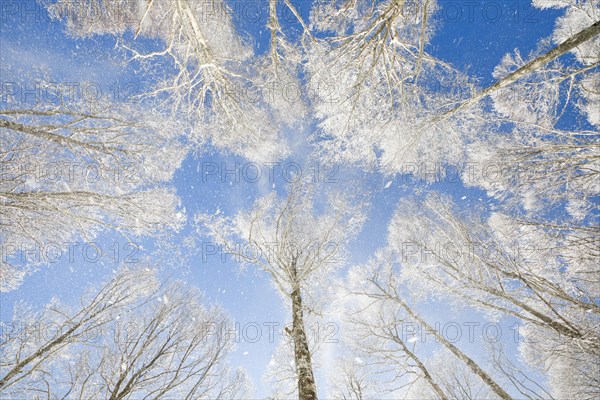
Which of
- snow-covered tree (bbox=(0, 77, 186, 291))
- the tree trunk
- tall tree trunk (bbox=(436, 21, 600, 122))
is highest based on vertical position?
snow-covered tree (bbox=(0, 77, 186, 291))

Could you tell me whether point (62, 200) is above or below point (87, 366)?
above

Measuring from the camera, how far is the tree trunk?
12.9ft

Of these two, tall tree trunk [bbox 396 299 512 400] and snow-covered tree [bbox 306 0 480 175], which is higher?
snow-covered tree [bbox 306 0 480 175]

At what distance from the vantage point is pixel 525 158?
4387 millimetres

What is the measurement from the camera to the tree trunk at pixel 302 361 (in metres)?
3.94

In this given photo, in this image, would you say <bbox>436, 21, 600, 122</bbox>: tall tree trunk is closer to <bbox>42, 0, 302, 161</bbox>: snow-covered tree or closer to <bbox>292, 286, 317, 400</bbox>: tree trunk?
<bbox>42, 0, 302, 161</bbox>: snow-covered tree

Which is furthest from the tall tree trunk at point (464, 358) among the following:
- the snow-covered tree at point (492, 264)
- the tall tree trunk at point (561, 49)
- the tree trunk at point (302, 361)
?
the tall tree trunk at point (561, 49)

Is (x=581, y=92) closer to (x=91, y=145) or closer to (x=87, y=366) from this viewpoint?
(x=91, y=145)

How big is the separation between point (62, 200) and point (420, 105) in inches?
261

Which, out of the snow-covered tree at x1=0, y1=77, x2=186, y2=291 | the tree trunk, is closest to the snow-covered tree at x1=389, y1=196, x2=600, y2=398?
the tree trunk

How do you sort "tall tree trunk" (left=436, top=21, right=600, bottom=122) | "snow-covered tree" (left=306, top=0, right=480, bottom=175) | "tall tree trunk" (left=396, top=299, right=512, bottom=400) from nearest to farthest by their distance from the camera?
"tall tree trunk" (left=436, top=21, right=600, bottom=122), "snow-covered tree" (left=306, top=0, right=480, bottom=175), "tall tree trunk" (left=396, top=299, right=512, bottom=400)

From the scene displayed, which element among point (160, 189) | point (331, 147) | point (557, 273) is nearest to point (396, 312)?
point (557, 273)

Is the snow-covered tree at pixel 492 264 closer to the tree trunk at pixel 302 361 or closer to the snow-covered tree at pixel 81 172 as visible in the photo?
the tree trunk at pixel 302 361

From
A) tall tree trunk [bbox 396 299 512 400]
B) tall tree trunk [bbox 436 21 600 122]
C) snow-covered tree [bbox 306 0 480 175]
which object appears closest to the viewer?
tall tree trunk [bbox 436 21 600 122]
